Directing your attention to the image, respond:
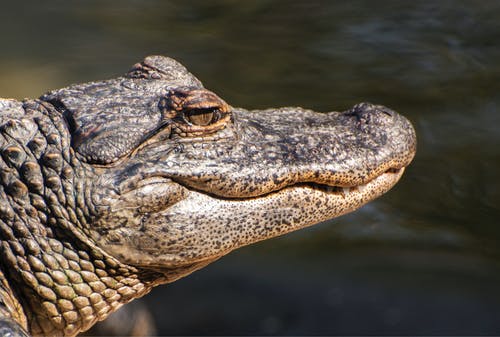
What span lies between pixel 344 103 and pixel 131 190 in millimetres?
3860

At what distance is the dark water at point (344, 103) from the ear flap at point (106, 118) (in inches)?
71.3

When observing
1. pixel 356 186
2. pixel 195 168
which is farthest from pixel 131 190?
pixel 356 186

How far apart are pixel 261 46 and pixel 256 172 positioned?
14.8 feet

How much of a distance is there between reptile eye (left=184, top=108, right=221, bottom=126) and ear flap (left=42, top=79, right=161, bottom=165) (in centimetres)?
12

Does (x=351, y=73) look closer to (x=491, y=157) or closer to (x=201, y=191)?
(x=491, y=157)

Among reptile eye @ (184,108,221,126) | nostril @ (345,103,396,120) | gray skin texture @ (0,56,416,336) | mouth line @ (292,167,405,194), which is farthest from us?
nostril @ (345,103,396,120)

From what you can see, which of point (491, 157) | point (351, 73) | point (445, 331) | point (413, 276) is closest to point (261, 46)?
point (351, 73)

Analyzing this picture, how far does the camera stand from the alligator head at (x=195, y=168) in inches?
120

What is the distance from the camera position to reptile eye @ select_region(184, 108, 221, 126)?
3.14m

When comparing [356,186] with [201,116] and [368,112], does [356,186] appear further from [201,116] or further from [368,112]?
[201,116]

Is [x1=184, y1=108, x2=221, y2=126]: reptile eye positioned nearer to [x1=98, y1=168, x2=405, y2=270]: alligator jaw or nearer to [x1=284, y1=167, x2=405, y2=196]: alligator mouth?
[x1=98, y1=168, x2=405, y2=270]: alligator jaw

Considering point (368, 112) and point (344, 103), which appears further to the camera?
point (344, 103)

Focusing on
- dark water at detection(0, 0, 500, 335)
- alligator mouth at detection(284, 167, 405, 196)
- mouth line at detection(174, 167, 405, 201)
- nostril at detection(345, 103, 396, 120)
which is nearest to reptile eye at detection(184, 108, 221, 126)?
mouth line at detection(174, 167, 405, 201)

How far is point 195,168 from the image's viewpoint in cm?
311
